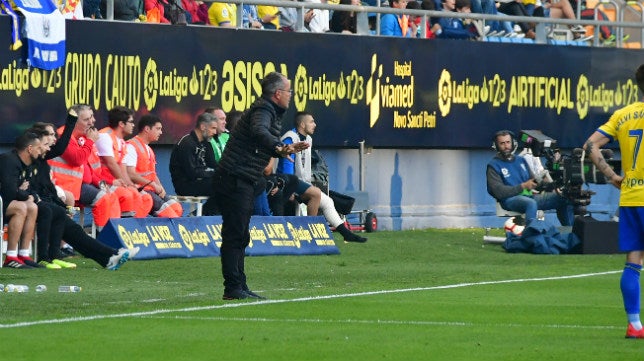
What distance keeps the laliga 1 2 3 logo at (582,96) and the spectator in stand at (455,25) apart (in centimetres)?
279

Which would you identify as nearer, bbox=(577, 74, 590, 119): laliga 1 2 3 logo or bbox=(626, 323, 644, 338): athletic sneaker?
bbox=(626, 323, 644, 338): athletic sneaker

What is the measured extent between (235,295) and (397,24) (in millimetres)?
12673

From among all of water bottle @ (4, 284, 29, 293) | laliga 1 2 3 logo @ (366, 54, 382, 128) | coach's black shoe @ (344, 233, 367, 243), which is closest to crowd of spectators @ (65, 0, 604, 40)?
laliga 1 2 3 logo @ (366, 54, 382, 128)

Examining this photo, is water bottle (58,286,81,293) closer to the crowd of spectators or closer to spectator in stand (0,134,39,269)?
spectator in stand (0,134,39,269)

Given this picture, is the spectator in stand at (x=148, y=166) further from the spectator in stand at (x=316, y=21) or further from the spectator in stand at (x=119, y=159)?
the spectator in stand at (x=316, y=21)

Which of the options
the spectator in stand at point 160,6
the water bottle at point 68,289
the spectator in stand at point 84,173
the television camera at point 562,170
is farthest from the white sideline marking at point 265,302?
the spectator in stand at point 160,6

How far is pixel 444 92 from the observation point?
26.3m

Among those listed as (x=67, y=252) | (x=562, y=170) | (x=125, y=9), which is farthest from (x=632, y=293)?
(x=562, y=170)

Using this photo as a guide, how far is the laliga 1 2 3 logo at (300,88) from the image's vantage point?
2392 cm

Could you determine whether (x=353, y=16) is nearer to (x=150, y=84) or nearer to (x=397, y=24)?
(x=397, y=24)

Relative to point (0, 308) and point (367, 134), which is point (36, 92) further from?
point (0, 308)

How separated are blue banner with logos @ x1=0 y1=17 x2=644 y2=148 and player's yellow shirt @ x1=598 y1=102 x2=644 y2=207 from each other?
1009cm

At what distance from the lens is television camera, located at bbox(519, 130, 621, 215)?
2222cm

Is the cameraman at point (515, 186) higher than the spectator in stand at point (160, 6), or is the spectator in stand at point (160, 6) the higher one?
the spectator in stand at point (160, 6)
